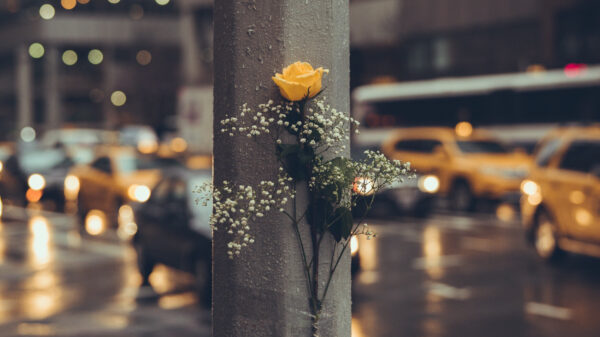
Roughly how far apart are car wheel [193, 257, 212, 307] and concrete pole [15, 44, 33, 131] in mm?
83946

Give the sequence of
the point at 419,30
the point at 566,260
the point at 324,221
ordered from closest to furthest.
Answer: the point at 324,221 → the point at 566,260 → the point at 419,30

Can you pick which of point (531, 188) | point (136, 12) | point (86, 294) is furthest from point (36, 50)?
point (86, 294)

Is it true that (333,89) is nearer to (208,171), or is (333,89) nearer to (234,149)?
(234,149)

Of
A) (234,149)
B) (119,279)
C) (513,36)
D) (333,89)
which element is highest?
(513,36)

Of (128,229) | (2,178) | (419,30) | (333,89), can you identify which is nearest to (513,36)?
(419,30)

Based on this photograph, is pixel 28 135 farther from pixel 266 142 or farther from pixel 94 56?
pixel 266 142

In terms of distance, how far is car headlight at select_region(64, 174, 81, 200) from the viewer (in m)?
20.6

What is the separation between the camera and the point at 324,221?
3104 millimetres

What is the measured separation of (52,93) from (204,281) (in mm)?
82540

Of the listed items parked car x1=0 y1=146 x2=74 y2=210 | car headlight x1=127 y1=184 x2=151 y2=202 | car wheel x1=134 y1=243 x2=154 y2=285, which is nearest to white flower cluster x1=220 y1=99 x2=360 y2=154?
car wheel x1=134 y1=243 x2=154 y2=285

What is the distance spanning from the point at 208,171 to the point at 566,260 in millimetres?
5184

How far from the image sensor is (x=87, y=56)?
3664 inches

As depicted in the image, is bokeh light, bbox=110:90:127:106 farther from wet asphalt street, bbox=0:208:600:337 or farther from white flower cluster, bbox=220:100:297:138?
white flower cluster, bbox=220:100:297:138

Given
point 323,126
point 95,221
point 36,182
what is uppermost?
point 36,182
